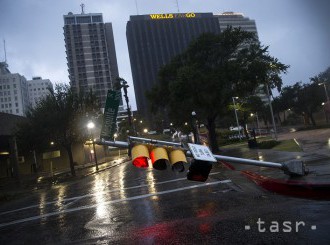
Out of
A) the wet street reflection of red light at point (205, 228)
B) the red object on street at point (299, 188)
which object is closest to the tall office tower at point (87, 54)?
the red object on street at point (299, 188)

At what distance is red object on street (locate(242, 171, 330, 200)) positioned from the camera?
7.77 m

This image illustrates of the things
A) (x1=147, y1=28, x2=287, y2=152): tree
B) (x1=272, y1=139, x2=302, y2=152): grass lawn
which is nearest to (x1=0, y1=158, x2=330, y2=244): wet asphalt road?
(x1=272, y1=139, x2=302, y2=152): grass lawn

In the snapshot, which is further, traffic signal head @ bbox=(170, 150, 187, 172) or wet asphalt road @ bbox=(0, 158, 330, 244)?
wet asphalt road @ bbox=(0, 158, 330, 244)

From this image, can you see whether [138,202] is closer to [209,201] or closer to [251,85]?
[209,201]

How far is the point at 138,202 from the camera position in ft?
34.0

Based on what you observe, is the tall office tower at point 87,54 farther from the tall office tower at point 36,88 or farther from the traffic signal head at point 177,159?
the traffic signal head at point 177,159

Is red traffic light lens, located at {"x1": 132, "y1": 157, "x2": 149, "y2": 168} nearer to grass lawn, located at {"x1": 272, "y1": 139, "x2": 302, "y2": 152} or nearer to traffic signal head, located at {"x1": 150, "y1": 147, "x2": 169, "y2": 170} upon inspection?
traffic signal head, located at {"x1": 150, "y1": 147, "x2": 169, "y2": 170}

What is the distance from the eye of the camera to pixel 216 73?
32.2 m

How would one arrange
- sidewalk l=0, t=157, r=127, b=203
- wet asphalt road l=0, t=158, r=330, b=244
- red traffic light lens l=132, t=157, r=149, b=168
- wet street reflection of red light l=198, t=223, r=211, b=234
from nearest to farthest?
red traffic light lens l=132, t=157, r=149, b=168, wet asphalt road l=0, t=158, r=330, b=244, wet street reflection of red light l=198, t=223, r=211, b=234, sidewalk l=0, t=157, r=127, b=203

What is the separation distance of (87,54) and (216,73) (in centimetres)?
14861

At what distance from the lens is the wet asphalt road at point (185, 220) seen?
18.6ft

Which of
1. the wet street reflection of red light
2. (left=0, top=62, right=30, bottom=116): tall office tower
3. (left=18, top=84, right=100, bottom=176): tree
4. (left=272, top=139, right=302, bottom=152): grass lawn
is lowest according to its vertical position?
the wet street reflection of red light

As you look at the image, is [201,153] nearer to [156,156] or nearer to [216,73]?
[156,156]

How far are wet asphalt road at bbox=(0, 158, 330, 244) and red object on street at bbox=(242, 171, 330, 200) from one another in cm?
32
